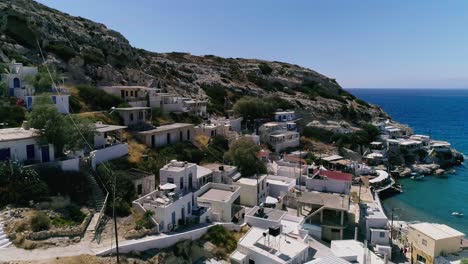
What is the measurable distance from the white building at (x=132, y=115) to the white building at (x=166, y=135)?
3.08 m

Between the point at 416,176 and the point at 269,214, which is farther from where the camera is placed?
the point at 416,176

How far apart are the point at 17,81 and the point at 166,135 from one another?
55.6 ft

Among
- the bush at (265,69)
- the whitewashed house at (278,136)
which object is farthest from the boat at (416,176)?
the bush at (265,69)

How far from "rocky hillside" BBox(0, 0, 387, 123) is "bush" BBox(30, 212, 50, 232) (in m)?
30.7

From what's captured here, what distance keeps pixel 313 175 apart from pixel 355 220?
7.73 metres

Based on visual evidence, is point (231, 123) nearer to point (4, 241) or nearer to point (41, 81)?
point (41, 81)

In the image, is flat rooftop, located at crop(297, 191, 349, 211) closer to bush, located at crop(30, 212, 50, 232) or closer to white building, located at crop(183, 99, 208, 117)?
bush, located at crop(30, 212, 50, 232)

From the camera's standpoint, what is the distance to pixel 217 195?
31375 millimetres

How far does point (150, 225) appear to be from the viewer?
2412 centimetres

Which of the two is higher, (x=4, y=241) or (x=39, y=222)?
(x=39, y=222)

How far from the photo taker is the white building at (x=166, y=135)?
39594 mm

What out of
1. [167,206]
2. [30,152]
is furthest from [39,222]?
[167,206]

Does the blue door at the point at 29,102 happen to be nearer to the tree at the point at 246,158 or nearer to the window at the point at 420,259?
the tree at the point at 246,158

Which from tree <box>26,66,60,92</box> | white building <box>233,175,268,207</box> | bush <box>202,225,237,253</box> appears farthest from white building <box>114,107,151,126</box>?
bush <box>202,225,237,253</box>
